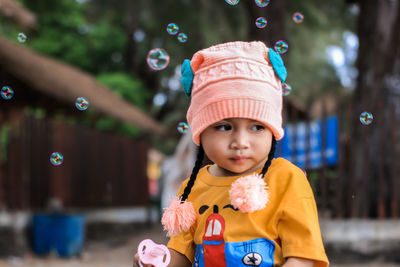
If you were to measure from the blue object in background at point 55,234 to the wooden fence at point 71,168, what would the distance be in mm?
502

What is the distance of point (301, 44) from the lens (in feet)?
41.3

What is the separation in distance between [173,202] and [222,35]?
373 inches

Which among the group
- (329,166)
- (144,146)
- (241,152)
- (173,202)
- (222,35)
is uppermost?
(222,35)

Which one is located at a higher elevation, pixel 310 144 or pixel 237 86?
pixel 310 144

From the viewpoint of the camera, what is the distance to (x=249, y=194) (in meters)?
1.51

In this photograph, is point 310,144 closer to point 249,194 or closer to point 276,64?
point 276,64

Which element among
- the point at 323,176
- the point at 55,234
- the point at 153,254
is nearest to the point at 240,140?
the point at 153,254

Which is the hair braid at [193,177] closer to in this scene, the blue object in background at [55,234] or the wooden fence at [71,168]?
the blue object in background at [55,234]

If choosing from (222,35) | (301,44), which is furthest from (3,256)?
(301,44)

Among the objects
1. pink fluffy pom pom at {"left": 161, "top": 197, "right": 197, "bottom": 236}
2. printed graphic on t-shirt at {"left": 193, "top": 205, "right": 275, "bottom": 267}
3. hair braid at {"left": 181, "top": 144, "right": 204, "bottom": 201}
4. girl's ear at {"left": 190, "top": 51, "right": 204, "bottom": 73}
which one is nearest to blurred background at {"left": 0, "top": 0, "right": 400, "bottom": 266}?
hair braid at {"left": 181, "top": 144, "right": 204, "bottom": 201}

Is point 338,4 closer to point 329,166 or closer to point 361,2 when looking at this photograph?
point 361,2

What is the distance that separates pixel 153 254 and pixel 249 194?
0.41 metres

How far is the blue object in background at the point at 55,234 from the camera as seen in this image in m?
6.69

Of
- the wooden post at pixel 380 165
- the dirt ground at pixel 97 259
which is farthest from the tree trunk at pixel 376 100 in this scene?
the dirt ground at pixel 97 259
